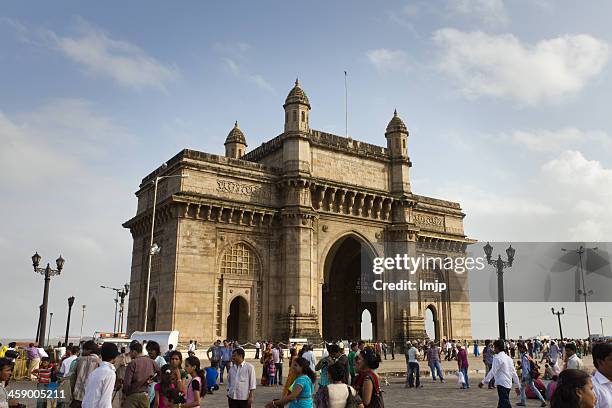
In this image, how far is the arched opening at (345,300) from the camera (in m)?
43.2

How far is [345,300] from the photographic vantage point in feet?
147

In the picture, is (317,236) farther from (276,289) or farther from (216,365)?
(216,365)

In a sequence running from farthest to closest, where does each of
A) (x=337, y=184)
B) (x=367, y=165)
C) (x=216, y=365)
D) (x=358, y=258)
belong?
(x=358, y=258), (x=367, y=165), (x=337, y=184), (x=216, y=365)

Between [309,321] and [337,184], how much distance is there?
30.9ft

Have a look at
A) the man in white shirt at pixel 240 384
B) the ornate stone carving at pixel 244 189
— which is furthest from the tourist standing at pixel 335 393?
the ornate stone carving at pixel 244 189

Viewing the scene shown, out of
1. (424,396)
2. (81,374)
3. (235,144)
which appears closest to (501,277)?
(424,396)

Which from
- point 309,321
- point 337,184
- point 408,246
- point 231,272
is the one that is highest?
point 337,184

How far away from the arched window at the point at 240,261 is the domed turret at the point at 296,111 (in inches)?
335

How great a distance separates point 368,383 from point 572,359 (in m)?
4.95

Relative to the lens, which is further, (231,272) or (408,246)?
(408,246)

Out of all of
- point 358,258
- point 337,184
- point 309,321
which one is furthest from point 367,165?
point 309,321

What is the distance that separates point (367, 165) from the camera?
37.9 meters

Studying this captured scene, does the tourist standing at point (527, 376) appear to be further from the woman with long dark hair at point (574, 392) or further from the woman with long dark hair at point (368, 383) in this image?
the woman with long dark hair at point (574, 392)

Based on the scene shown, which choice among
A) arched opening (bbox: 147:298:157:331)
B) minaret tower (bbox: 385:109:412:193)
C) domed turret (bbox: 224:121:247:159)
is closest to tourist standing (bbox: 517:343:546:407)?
arched opening (bbox: 147:298:157:331)
